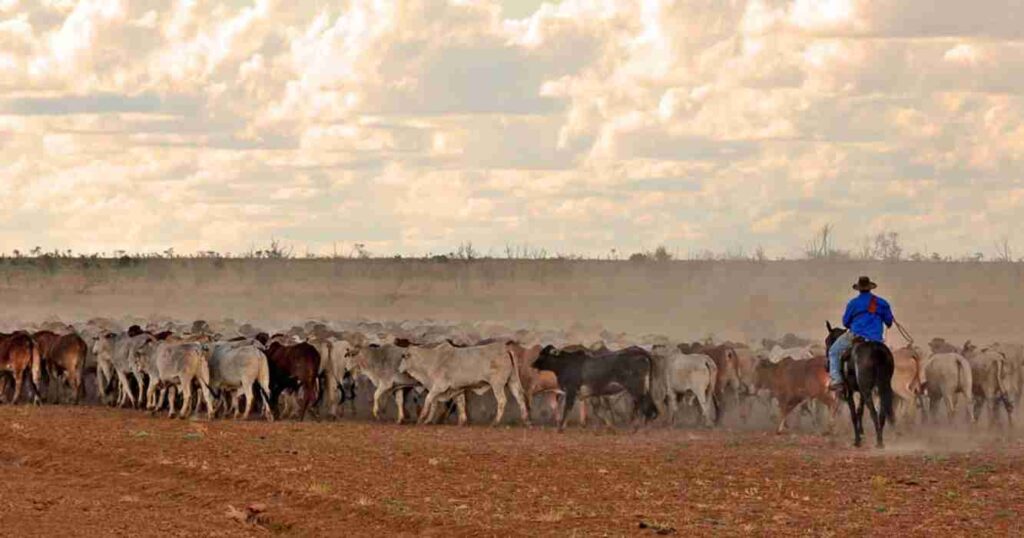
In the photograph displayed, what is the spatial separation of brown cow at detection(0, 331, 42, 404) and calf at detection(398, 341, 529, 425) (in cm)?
691

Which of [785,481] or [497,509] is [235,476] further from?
[785,481]

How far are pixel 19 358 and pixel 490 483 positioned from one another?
1348 centimetres

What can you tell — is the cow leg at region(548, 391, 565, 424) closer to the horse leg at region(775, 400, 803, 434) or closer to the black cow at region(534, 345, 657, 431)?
the black cow at region(534, 345, 657, 431)

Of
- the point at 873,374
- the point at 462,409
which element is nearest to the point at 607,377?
the point at 462,409

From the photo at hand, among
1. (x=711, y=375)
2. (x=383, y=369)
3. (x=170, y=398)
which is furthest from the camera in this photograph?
(x=383, y=369)

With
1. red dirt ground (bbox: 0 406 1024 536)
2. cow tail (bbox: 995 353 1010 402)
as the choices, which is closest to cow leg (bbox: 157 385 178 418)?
red dirt ground (bbox: 0 406 1024 536)

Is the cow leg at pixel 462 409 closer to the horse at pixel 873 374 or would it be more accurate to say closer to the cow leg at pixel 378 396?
the cow leg at pixel 378 396

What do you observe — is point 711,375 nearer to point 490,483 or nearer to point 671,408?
point 671,408

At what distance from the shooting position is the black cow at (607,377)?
949 inches

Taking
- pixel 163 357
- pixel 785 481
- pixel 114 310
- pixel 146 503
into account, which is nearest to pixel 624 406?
pixel 163 357

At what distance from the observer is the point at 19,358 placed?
28.6 m

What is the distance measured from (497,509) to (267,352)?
1100 centimetres

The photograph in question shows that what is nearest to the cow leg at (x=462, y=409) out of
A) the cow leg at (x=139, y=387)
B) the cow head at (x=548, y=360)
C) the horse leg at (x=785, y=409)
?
the cow head at (x=548, y=360)

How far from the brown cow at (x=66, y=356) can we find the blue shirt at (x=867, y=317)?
44.4ft
